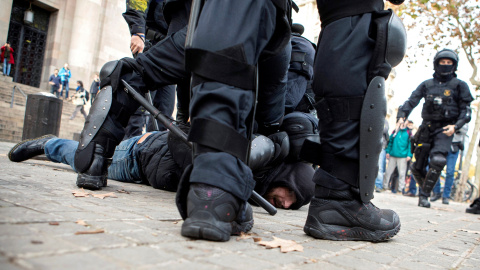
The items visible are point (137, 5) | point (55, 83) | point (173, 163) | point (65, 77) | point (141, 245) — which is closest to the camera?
point (141, 245)

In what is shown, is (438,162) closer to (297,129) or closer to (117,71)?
(297,129)

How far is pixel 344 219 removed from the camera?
2.05 m

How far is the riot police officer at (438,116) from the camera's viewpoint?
7195mm

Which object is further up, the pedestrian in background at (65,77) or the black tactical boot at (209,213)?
the pedestrian in background at (65,77)

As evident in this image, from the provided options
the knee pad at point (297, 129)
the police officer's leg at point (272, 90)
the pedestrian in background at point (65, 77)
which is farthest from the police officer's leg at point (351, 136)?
the pedestrian in background at point (65, 77)

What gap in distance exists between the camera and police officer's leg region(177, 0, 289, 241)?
155 cm

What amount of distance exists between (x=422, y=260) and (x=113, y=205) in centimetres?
146

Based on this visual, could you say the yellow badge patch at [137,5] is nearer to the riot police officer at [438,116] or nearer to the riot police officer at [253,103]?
the riot police officer at [253,103]

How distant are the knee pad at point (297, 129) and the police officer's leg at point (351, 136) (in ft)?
3.92

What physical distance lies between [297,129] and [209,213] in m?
1.96

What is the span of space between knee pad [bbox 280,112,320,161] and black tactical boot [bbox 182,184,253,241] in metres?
1.75

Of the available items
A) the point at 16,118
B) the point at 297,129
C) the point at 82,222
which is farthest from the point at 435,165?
the point at 16,118

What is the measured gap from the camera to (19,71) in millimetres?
21469

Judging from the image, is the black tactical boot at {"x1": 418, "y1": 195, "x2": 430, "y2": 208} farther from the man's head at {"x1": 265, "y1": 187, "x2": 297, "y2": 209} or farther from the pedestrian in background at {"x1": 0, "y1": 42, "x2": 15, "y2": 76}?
the pedestrian in background at {"x1": 0, "y1": 42, "x2": 15, "y2": 76}
